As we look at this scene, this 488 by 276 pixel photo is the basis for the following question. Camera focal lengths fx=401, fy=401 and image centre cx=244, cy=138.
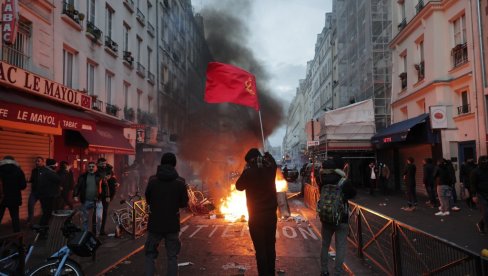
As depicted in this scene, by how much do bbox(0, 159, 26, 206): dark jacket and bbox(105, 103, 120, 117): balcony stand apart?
30.9 ft

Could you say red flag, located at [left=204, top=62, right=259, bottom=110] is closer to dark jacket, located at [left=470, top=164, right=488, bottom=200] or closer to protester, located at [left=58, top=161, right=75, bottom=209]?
protester, located at [left=58, top=161, right=75, bottom=209]

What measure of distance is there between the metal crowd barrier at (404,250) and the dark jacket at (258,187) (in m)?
1.65

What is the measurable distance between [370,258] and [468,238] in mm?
3039

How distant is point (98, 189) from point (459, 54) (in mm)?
13649

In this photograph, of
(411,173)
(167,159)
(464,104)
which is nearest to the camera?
(167,159)

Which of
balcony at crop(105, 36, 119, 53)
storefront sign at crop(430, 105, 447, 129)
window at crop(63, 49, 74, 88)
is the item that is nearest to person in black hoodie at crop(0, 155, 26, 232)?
window at crop(63, 49, 74, 88)

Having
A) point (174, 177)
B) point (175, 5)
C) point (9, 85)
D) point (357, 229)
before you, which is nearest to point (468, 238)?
point (357, 229)

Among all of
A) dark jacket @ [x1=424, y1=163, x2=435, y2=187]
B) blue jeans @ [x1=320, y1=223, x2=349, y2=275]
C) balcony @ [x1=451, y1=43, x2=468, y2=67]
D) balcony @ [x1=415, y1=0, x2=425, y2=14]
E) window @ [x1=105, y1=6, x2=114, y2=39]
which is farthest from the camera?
Answer: window @ [x1=105, y1=6, x2=114, y2=39]

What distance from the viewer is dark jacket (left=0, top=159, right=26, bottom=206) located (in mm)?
7359

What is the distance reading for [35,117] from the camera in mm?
9000

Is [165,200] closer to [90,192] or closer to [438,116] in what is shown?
[90,192]

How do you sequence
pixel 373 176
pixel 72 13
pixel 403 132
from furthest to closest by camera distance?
pixel 373 176 < pixel 403 132 < pixel 72 13

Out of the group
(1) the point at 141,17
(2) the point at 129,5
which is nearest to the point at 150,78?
(1) the point at 141,17

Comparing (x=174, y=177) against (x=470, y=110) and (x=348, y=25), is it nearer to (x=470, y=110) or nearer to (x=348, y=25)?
(x=470, y=110)
